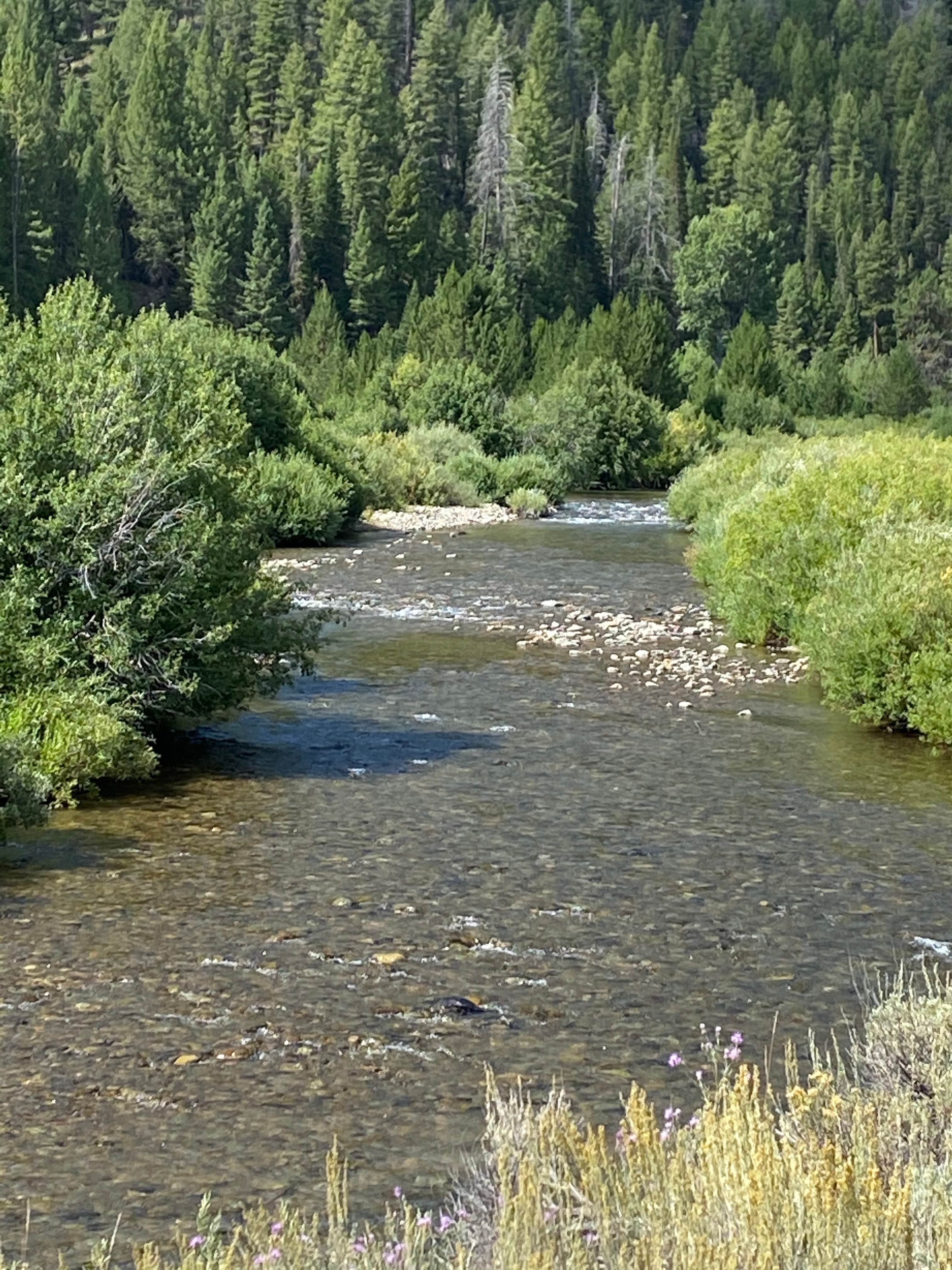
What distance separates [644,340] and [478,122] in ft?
251

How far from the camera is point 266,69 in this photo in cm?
15825

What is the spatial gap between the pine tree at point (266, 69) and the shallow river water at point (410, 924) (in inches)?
5622

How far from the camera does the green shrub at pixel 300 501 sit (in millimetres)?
38781

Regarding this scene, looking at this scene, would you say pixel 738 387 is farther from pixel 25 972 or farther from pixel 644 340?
pixel 25 972

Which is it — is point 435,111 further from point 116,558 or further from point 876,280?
point 116,558

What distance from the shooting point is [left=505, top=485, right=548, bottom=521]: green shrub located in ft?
165

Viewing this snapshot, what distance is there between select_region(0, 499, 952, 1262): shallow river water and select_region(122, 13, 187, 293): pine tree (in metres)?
109

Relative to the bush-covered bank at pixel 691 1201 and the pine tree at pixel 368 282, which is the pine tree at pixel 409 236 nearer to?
the pine tree at pixel 368 282

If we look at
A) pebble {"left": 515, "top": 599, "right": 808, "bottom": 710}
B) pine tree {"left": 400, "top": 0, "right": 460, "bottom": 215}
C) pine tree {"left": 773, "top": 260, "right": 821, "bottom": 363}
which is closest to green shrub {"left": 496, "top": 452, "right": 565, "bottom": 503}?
pebble {"left": 515, "top": 599, "right": 808, "bottom": 710}

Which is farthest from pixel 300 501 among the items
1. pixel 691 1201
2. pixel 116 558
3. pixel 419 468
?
pixel 691 1201

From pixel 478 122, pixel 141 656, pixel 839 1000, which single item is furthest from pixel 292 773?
pixel 478 122

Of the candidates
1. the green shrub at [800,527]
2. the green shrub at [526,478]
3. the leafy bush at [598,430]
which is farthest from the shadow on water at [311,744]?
the leafy bush at [598,430]

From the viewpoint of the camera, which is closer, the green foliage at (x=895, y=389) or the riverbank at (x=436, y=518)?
the riverbank at (x=436, y=518)

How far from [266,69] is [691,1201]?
162827 mm
